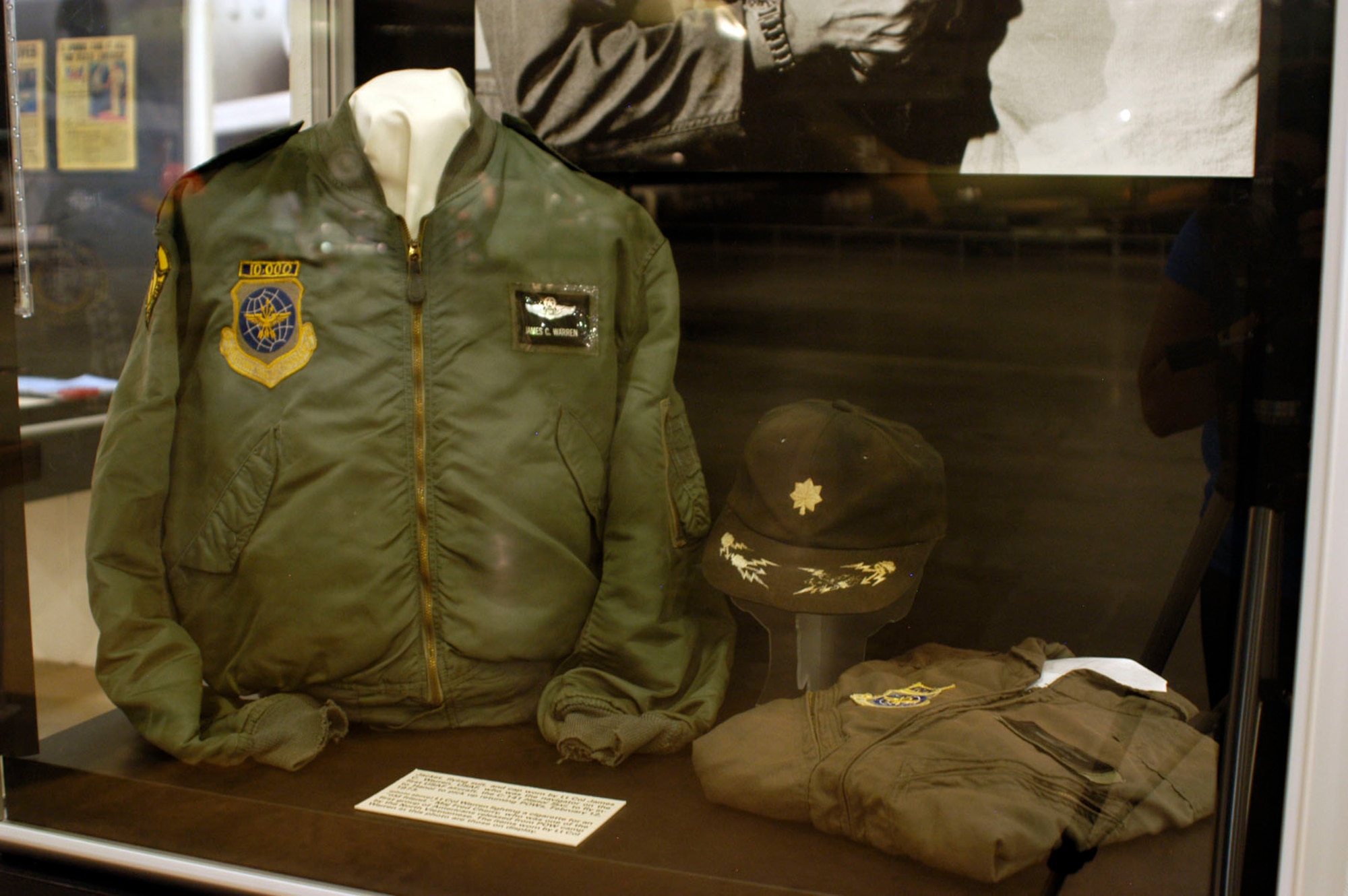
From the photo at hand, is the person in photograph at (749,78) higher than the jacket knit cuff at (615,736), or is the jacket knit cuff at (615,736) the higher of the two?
the person in photograph at (749,78)

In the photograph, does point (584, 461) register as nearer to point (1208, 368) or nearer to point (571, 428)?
point (571, 428)

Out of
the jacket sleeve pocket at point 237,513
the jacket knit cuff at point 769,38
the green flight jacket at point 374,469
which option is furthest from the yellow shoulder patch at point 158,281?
the jacket knit cuff at point 769,38

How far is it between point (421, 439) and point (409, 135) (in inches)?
15.8

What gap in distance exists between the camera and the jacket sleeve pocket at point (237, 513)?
137 centimetres

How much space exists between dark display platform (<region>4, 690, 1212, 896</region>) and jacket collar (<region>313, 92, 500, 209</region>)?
0.71 meters

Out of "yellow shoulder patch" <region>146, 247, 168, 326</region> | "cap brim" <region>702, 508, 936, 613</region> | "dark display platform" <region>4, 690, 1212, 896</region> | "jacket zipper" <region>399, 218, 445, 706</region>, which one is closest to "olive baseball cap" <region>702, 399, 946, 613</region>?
"cap brim" <region>702, 508, 936, 613</region>

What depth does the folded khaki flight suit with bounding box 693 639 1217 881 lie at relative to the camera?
104 cm

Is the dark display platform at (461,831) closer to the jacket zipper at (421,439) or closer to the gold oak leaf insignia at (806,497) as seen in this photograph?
the jacket zipper at (421,439)

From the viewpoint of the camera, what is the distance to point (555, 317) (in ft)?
4.59

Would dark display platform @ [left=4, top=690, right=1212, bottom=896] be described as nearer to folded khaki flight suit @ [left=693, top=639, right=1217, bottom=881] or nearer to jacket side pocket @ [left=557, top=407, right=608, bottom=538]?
folded khaki flight suit @ [left=693, top=639, right=1217, bottom=881]

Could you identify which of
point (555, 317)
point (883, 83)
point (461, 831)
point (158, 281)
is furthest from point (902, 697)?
point (158, 281)

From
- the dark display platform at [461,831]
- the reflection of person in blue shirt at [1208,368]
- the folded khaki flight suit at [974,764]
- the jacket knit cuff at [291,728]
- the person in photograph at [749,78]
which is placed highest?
the person in photograph at [749,78]

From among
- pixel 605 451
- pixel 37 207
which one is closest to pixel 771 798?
pixel 605 451

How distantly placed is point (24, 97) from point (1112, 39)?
1.30 m
